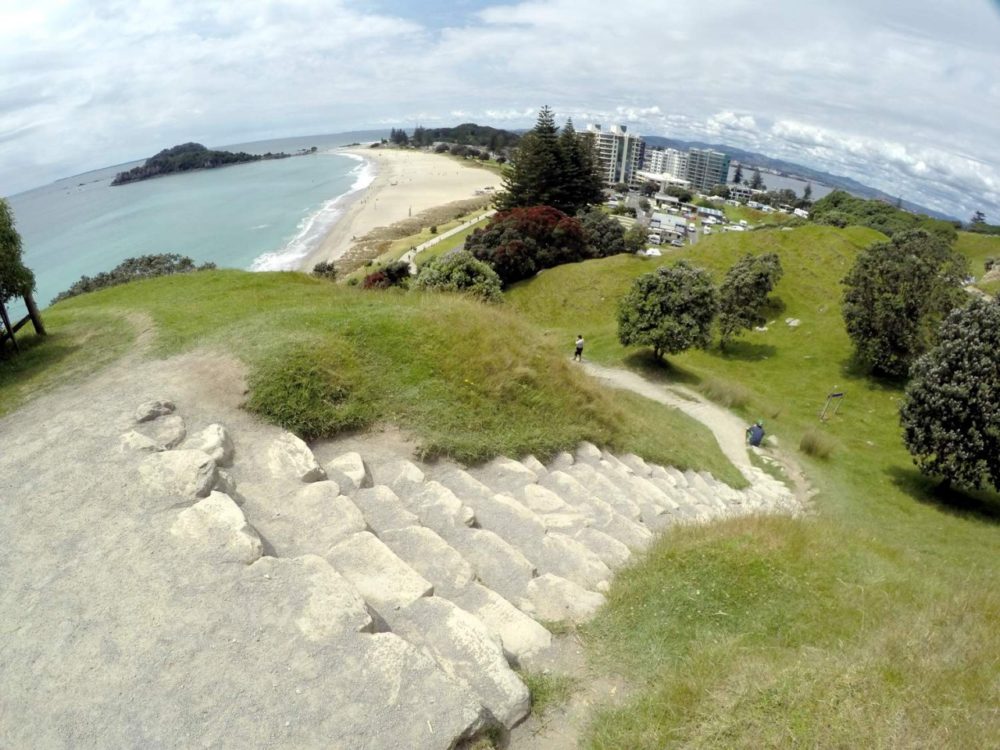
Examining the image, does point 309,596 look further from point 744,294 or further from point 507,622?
point 744,294

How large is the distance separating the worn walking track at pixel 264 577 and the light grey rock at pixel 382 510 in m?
0.03

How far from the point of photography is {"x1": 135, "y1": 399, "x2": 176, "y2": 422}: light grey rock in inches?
322

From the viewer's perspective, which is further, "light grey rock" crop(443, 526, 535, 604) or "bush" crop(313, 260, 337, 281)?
"bush" crop(313, 260, 337, 281)

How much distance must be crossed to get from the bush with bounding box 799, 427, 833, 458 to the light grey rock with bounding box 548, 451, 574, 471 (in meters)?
11.8

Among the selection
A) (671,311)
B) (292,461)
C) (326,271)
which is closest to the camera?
(292,461)

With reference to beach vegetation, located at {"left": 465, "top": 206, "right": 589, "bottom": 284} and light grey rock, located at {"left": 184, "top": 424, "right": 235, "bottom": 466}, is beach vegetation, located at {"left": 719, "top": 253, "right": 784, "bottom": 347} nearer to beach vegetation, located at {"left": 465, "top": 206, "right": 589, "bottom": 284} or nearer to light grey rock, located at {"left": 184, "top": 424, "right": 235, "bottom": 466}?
beach vegetation, located at {"left": 465, "top": 206, "right": 589, "bottom": 284}

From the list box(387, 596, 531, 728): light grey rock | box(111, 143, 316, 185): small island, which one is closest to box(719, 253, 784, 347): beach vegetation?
box(387, 596, 531, 728): light grey rock

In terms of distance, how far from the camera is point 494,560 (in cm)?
665

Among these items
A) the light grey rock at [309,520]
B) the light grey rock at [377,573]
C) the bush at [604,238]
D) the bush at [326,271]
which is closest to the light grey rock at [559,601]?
the light grey rock at [377,573]

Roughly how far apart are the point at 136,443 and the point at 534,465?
6.17 meters

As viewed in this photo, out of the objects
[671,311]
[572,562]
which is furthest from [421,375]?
[671,311]

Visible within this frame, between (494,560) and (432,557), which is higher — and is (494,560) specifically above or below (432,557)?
below

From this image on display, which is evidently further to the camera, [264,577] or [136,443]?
[136,443]

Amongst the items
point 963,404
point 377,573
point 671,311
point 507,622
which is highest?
point 377,573
